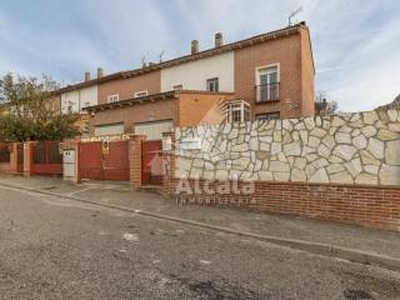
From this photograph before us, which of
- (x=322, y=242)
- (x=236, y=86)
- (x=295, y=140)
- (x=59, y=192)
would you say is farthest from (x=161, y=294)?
(x=236, y=86)

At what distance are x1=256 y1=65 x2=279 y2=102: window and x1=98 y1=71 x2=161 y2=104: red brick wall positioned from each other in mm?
8180

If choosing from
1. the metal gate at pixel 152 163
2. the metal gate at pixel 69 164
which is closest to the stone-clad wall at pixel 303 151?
the metal gate at pixel 152 163

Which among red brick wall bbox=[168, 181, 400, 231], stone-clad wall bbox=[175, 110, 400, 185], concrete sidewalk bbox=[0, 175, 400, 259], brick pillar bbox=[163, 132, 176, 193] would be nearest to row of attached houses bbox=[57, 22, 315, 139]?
brick pillar bbox=[163, 132, 176, 193]

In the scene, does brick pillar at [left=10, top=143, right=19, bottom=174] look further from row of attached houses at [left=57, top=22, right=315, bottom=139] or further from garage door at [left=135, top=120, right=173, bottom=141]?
garage door at [left=135, top=120, right=173, bottom=141]

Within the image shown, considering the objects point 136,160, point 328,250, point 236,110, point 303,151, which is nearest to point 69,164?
point 136,160

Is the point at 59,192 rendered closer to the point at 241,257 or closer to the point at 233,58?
the point at 241,257

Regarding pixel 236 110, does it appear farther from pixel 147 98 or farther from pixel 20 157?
pixel 20 157

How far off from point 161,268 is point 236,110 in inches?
649

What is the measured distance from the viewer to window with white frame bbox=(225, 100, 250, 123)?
2039 centimetres

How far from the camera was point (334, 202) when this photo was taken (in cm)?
777

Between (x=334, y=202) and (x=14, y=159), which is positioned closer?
(x=334, y=202)

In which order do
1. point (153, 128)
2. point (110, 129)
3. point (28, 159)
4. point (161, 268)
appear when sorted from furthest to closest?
point (110, 129), point (153, 128), point (28, 159), point (161, 268)

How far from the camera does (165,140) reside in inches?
424

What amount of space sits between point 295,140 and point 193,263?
15.2 feet
